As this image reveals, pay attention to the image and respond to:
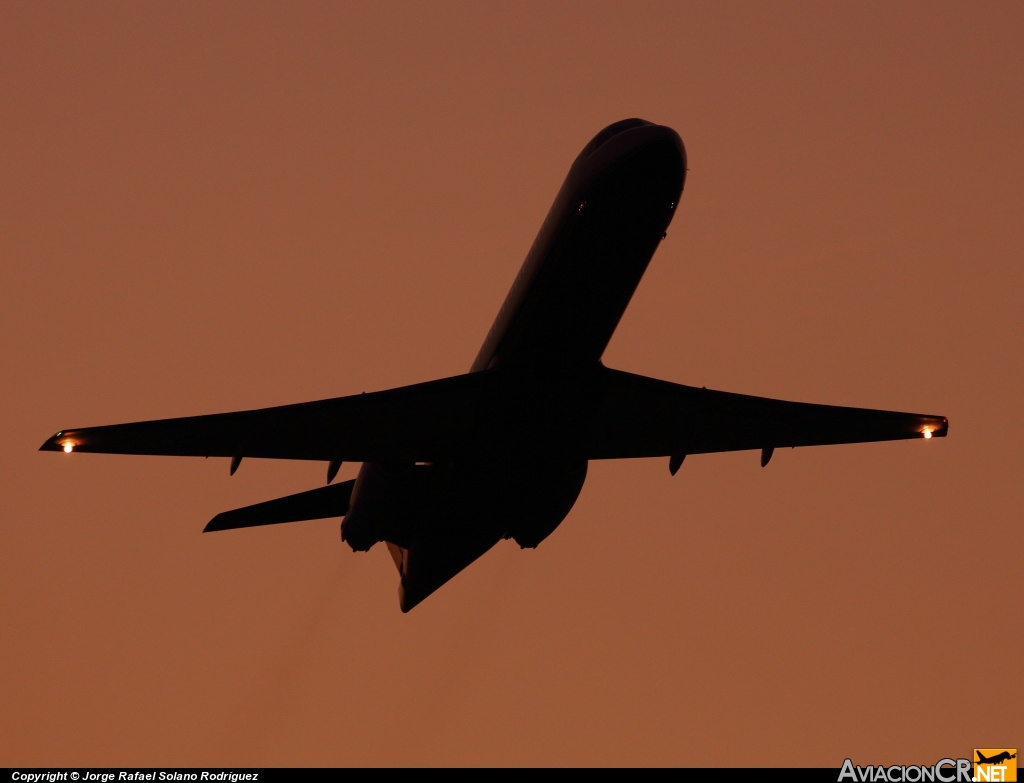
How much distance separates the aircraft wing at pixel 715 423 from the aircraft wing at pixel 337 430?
4.05 m

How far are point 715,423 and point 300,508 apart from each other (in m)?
12.2

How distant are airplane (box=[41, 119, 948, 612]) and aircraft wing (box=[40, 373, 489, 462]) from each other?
0.04m

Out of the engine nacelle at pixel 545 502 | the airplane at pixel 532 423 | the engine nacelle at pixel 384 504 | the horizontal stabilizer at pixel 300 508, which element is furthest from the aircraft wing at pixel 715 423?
the horizontal stabilizer at pixel 300 508

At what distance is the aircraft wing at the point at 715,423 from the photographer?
116ft

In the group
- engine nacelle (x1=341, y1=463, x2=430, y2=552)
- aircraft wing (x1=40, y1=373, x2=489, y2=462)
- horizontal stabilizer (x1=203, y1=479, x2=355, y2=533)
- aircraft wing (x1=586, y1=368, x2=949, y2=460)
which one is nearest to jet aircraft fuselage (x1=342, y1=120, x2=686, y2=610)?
engine nacelle (x1=341, y1=463, x2=430, y2=552)

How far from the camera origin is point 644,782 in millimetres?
31062

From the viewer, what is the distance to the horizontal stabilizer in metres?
39.3

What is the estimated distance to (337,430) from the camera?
109 feet

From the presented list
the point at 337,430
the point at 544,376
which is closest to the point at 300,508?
the point at 337,430

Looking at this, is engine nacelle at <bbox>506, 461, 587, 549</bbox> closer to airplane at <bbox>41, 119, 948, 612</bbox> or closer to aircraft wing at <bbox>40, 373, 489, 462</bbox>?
airplane at <bbox>41, 119, 948, 612</bbox>

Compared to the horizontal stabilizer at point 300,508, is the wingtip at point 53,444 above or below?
below

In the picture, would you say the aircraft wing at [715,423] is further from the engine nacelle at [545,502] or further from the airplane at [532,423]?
the engine nacelle at [545,502]

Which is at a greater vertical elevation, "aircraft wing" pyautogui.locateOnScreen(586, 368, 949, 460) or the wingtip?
"aircraft wing" pyautogui.locateOnScreen(586, 368, 949, 460)

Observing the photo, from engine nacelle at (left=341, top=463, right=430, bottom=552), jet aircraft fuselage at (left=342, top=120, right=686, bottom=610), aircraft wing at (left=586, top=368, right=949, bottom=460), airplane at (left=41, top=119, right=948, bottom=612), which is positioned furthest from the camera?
aircraft wing at (left=586, top=368, right=949, bottom=460)
